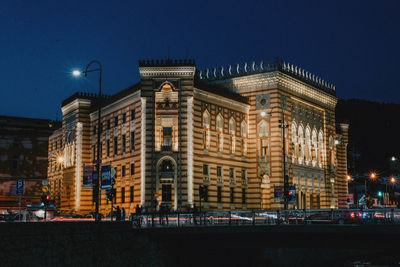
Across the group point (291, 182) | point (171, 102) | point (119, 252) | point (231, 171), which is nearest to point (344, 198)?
point (291, 182)

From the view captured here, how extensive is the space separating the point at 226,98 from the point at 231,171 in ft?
26.0

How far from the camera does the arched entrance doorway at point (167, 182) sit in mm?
50750

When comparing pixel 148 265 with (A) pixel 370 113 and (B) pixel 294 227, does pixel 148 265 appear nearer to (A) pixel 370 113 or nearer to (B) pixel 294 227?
(B) pixel 294 227

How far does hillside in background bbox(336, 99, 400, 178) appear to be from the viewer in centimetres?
11156

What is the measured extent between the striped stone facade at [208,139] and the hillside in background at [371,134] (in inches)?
1636

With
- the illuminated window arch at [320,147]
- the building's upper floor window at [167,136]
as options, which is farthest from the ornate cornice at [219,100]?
the illuminated window arch at [320,147]

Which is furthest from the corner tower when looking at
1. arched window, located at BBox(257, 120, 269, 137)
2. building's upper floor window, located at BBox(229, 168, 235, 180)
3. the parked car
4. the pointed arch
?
the parked car

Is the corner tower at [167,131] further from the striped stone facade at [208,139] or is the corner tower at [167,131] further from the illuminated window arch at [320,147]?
the illuminated window arch at [320,147]

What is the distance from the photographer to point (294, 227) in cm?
3039

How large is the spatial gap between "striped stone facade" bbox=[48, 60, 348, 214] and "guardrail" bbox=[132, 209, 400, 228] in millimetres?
9511

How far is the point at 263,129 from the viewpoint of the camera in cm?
5966

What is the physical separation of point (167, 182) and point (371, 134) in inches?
3112

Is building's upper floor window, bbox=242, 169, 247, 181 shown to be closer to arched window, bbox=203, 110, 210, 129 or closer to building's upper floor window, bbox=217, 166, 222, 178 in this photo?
building's upper floor window, bbox=217, 166, 222, 178

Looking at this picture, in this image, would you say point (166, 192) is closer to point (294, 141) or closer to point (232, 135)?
point (232, 135)
